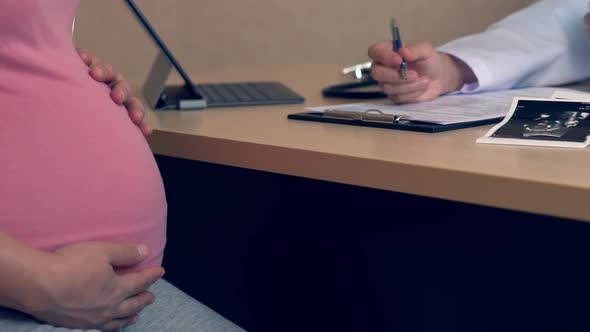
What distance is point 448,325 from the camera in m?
1.15

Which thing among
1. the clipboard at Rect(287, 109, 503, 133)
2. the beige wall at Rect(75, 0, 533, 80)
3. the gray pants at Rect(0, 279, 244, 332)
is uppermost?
the clipboard at Rect(287, 109, 503, 133)

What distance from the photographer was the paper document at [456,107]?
0.90 m

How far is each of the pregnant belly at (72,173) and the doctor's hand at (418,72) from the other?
43cm

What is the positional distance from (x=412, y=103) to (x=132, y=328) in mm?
511

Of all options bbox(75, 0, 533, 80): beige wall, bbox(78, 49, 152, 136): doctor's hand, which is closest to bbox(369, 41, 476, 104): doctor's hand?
bbox(78, 49, 152, 136): doctor's hand

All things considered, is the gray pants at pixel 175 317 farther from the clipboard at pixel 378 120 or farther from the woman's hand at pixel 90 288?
the clipboard at pixel 378 120

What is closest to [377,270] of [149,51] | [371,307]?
[371,307]

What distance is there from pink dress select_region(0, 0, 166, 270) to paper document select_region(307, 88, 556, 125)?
322mm

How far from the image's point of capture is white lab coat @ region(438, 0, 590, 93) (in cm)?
118

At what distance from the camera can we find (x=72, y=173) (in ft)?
2.32

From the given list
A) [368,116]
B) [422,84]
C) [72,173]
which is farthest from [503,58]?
[72,173]

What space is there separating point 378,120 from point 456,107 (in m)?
0.15

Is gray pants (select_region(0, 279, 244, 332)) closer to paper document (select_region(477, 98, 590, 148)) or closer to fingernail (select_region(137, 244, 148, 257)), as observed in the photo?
fingernail (select_region(137, 244, 148, 257))

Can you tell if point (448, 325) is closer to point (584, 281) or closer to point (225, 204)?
point (584, 281)
